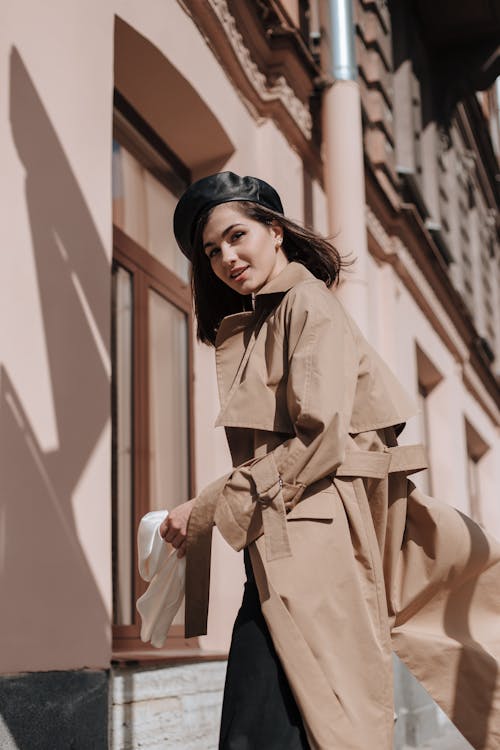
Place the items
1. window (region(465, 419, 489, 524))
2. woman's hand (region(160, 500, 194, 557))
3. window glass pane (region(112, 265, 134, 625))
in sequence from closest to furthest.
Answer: woman's hand (region(160, 500, 194, 557))
window glass pane (region(112, 265, 134, 625))
window (region(465, 419, 489, 524))

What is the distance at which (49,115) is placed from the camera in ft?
12.1

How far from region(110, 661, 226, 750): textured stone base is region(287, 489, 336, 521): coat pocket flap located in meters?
1.73

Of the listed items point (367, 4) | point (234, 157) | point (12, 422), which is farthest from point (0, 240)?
point (367, 4)

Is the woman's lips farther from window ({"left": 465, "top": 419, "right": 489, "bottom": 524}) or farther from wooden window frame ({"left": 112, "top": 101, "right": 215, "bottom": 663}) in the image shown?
window ({"left": 465, "top": 419, "right": 489, "bottom": 524})

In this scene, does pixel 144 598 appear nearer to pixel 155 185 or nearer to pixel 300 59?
pixel 155 185

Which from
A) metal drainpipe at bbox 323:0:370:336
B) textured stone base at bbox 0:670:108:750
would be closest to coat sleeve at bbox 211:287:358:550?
textured stone base at bbox 0:670:108:750

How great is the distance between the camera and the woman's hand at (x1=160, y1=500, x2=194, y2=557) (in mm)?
2369

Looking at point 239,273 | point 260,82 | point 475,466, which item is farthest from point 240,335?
point 475,466

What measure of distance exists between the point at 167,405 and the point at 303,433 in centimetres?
297

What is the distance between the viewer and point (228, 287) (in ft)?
9.43

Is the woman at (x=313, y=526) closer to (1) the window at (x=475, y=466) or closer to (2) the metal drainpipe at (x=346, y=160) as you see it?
(2) the metal drainpipe at (x=346, y=160)

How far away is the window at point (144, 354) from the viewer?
4.63 m

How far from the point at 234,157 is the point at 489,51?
7.25 metres

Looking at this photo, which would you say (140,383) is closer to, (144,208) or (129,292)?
(129,292)
